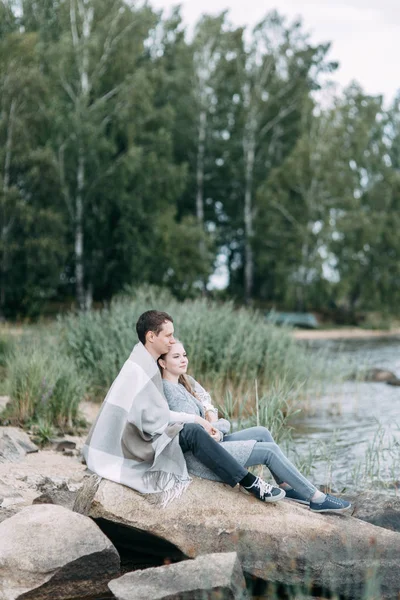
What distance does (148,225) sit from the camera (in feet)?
88.2

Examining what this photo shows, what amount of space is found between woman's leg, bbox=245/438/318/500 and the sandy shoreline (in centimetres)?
2093

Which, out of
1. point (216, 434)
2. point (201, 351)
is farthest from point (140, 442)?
point (201, 351)

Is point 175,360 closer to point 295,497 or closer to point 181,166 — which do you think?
point 295,497

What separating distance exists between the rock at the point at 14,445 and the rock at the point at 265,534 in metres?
1.95

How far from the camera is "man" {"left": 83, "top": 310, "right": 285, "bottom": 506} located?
14.7ft

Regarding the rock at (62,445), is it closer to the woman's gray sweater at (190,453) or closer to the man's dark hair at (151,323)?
the woman's gray sweater at (190,453)

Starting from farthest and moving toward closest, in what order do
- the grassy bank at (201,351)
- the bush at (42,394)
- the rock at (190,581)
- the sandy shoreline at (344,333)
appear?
1. the sandy shoreline at (344,333)
2. the grassy bank at (201,351)
3. the bush at (42,394)
4. the rock at (190,581)

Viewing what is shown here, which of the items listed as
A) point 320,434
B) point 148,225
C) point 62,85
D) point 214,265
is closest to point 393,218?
point 214,265

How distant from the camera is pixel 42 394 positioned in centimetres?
→ 805

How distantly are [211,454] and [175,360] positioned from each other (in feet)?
2.02

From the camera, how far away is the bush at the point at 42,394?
7.90 meters

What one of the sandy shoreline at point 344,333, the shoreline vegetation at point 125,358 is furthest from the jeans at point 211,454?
the sandy shoreline at point 344,333

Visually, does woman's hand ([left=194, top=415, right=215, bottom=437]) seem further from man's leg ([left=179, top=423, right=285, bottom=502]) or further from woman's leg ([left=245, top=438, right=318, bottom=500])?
woman's leg ([left=245, top=438, right=318, bottom=500])

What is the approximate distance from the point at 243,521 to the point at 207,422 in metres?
0.60
